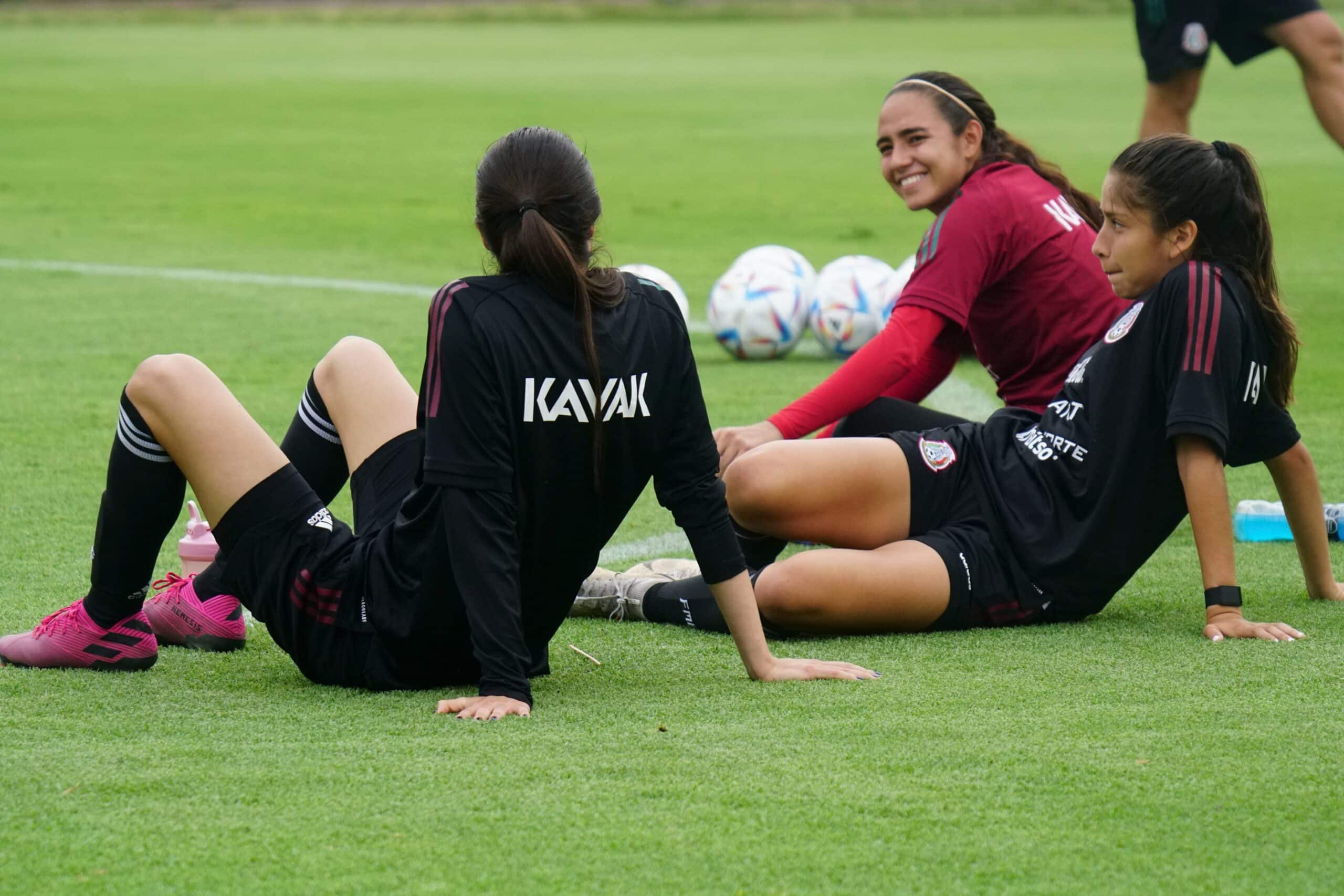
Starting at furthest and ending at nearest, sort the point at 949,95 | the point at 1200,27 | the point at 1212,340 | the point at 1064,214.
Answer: the point at 1200,27 → the point at 949,95 → the point at 1064,214 → the point at 1212,340

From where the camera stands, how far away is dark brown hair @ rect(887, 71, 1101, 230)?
4.39 meters

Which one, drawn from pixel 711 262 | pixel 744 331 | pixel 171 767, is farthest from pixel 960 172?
pixel 711 262

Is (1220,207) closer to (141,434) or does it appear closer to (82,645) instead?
(141,434)

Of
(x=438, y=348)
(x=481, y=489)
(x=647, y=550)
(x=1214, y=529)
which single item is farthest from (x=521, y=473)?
(x=647, y=550)

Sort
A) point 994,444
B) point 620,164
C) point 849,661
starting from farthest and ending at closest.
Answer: point 620,164
point 994,444
point 849,661

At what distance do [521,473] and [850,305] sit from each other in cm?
455

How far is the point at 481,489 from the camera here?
2984 millimetres

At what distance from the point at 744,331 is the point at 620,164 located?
29.1ft

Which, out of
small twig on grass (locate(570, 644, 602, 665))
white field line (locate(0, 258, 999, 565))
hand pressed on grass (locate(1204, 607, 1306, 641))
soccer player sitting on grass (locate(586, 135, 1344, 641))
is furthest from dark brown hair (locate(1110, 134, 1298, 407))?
white field line (locate(0, 258, 999, 565))

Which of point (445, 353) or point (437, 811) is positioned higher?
point (445, 353)

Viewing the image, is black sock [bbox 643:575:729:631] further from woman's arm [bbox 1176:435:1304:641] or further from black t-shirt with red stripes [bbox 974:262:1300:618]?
woman's arm [bbox 1176:435:1304:641]

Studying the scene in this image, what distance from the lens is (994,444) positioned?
12.9 feet

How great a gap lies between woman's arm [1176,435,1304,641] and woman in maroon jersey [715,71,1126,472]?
2.28 ft

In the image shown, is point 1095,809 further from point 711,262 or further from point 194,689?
point 711,262
